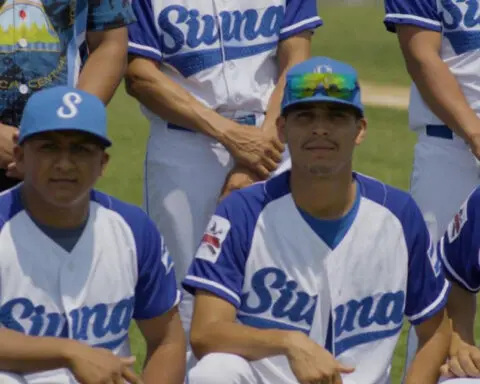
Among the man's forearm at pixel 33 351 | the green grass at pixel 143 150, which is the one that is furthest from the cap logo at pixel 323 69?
the green grass at pixel 143 150

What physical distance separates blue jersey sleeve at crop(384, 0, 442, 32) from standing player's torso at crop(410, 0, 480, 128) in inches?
1.0

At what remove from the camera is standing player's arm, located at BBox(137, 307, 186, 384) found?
4938 millimetres

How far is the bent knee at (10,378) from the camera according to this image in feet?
14.9

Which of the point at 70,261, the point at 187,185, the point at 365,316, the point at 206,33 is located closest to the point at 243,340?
the point at 365,316

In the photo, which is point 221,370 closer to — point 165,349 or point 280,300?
point 165,349

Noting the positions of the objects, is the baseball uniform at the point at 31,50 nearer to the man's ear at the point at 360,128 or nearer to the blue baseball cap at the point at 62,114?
the blue baseball cap at the point at 62,114

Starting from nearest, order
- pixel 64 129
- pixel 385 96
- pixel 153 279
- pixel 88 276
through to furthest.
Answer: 1. pixel 64 129
2. pixel 88 276
3. pixel 153 279
4. pixel 385 96

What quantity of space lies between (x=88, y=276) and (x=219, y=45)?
1443mm

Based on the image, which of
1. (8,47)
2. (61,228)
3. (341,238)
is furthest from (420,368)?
(8,47)

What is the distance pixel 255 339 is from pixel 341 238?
0.50 m

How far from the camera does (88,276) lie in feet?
15.7

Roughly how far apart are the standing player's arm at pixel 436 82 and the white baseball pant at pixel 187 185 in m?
0.62

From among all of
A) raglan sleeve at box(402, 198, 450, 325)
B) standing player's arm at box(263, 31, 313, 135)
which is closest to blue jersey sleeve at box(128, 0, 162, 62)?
standing player's arm at box(263, 31, 313, 135)

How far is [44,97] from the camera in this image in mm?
4789
